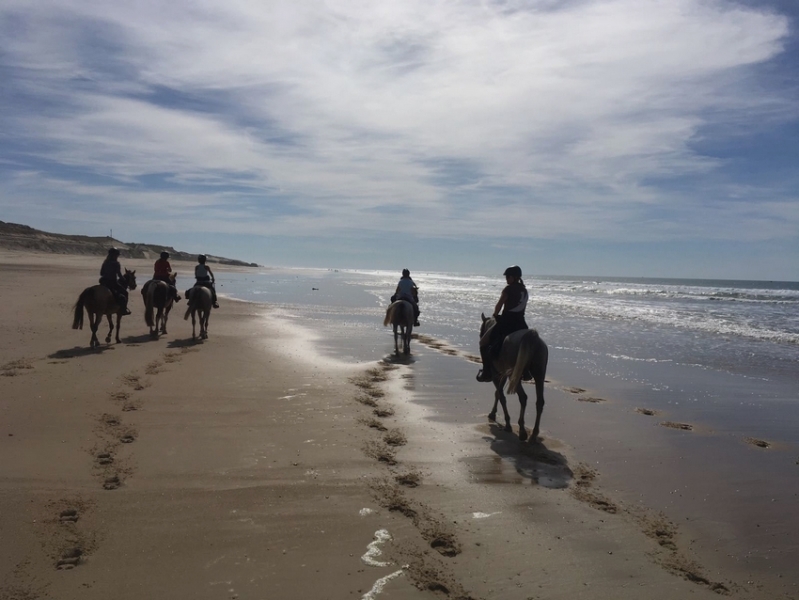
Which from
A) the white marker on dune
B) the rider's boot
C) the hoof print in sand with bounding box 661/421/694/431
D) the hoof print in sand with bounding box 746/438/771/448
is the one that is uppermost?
the rider's boot

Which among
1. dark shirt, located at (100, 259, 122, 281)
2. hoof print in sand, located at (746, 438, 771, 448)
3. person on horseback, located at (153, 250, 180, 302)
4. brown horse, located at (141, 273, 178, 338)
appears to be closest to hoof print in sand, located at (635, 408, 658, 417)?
hoof print in sand, located at (746, 438, 771, 448)

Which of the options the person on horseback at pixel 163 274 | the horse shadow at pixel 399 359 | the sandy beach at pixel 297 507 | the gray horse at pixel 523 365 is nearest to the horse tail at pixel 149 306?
the person on horseback at pixel 163 274

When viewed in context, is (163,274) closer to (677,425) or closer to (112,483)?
(112,483)

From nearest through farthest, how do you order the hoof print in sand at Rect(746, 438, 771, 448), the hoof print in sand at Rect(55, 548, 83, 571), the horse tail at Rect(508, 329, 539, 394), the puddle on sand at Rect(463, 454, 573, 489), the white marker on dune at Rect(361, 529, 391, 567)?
the hoof print in sand at Rect(55, 548, 83, 571) → the white marker on dune at Rect(361, 529, 391, 567) → the puddle on sand at Rect(463, 454, 573, 489) → the hoof print in sand at Rect(746, 438, 771, 448) → the horse tail at Rect(508, 329, 539, 394)

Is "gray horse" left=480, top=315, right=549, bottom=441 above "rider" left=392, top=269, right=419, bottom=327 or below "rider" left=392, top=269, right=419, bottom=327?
below

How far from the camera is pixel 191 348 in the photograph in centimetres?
1291

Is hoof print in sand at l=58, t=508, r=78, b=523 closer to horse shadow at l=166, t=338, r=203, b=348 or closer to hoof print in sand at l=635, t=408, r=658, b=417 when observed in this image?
hoof print in sand at l=635, t=408, r=658, b=417

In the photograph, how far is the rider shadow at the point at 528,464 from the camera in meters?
5.76

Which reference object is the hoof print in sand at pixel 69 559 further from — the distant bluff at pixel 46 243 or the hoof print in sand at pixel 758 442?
the distant bluff at pixel 46 243

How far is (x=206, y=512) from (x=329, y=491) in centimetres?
107

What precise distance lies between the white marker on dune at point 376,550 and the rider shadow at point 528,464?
164 cm

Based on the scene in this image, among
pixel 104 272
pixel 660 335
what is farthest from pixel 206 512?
pixel 660 335

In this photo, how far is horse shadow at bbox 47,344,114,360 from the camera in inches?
426

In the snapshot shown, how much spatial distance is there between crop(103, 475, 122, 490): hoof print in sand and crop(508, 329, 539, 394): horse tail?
4.47 m
